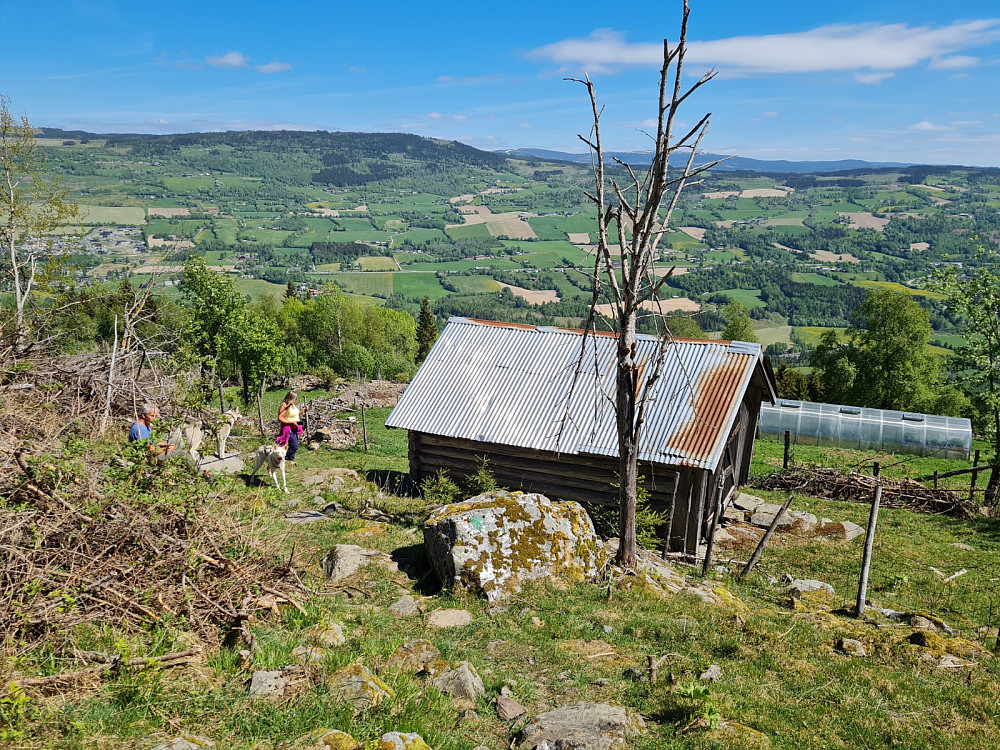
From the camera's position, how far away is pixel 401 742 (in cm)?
534

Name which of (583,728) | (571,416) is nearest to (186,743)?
(583,728)

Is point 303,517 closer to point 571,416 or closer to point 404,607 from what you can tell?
point 404,607

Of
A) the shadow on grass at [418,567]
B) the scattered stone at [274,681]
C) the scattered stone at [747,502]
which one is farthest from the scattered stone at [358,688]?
the scattered stone at [747,502]

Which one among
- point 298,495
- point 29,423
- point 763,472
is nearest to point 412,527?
point 298,495

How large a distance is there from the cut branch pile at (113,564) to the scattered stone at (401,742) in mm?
2657

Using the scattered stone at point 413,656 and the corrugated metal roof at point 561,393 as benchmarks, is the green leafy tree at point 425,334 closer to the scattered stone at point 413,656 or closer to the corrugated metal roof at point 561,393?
the corrugated metal roof at point 561,393

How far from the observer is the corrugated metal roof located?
47.0 ft

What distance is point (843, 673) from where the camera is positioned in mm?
7508

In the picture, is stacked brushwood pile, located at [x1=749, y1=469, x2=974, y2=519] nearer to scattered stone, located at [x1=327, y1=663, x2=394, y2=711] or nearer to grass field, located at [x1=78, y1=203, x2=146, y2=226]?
scattered stone, located at [x1=327, y1=663, x2=394, y2=711]

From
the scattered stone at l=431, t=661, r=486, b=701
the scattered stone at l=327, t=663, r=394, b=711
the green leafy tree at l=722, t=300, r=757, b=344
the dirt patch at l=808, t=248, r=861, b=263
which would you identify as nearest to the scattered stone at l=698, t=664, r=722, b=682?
the scattered stone at l=431, t=661, r=486, b=701

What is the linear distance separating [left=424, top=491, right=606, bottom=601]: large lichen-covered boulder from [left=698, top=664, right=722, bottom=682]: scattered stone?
3034mm

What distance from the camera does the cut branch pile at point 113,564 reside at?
6.30 metres

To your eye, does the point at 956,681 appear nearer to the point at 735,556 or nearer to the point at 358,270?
the point at 735,556

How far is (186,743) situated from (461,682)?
2.62 metres
